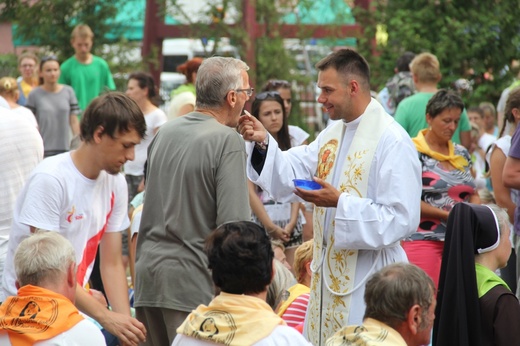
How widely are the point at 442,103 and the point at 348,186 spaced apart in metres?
2.71

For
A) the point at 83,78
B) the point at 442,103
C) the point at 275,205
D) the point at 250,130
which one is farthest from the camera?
the point at 83,78

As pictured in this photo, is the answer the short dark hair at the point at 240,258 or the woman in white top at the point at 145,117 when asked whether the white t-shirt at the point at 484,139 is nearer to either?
the woman in white top at the point at 145,117

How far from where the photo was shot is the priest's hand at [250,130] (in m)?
5.41

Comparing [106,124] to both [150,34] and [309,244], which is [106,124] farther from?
[150,34]

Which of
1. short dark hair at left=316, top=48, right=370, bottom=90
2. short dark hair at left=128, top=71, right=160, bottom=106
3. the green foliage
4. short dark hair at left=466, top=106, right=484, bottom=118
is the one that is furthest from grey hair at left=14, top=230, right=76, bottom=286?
the green foliage

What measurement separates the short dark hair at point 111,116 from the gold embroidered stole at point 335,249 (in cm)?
108

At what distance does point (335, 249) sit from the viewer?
5375 mm

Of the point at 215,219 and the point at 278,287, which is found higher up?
the point at 215,219

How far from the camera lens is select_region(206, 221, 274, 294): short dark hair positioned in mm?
4020

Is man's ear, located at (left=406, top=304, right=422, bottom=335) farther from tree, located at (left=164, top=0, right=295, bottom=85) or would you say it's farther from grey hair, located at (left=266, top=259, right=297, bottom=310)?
tree, located at (left=164, top=0, right=295, bottom=85)

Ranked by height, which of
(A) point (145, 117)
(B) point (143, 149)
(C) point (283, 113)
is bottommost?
(B) point (143, 149)

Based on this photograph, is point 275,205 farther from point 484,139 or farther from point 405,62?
point 484,139

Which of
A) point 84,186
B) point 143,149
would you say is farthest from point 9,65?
point 84,186

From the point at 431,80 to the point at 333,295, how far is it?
4741 mm
